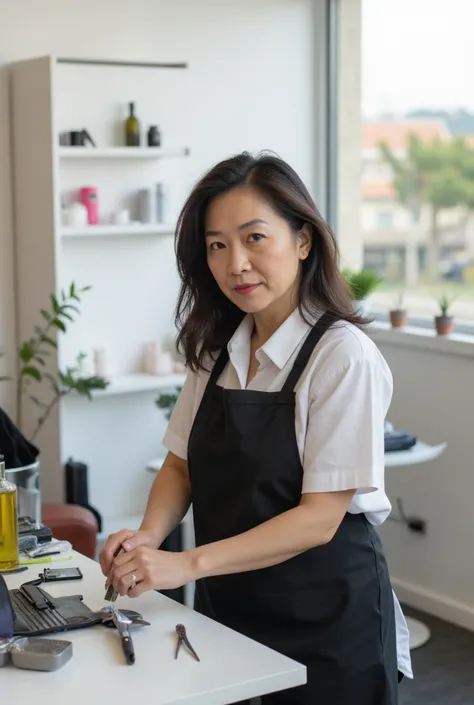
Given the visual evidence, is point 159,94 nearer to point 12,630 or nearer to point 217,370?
point 217,370

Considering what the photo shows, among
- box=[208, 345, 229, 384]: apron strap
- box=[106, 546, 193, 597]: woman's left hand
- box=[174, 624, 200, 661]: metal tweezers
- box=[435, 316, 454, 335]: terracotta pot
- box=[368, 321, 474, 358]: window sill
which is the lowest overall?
box=[174, 624, 200, 661]: metal tweezers

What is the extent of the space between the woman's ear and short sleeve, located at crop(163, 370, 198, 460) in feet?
1.16

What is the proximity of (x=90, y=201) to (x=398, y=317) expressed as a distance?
1.32m

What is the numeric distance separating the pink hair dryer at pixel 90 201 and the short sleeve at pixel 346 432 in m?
2.53

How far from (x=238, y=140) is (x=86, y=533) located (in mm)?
1903

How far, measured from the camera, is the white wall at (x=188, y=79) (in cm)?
432

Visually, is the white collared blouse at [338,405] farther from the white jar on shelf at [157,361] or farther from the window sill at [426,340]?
the white jar on shelf at [157,361]

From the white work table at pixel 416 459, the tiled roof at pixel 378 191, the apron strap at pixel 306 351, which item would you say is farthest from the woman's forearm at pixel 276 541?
the tiled roof at pixel 378 191

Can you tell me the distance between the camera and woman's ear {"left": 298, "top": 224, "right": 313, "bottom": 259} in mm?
2100

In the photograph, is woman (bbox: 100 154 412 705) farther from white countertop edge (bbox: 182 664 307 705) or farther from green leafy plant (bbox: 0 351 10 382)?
green leafy plant (bbox: 0 351 10 382)

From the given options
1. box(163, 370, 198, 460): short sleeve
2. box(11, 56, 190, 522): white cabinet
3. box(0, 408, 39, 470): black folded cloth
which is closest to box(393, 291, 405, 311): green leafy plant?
box(11, 56, 190, 522): white cabinet

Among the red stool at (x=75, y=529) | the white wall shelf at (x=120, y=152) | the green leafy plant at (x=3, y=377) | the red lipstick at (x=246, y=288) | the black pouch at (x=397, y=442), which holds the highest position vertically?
the white wall shelf at (x=120, y=152)

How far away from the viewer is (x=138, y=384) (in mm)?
4426

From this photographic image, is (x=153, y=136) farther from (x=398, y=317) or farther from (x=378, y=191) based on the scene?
(x=398, y=317)
